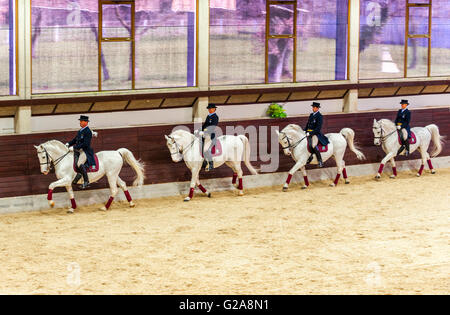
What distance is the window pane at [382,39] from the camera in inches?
914

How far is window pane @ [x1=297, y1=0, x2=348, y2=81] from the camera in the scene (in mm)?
22281

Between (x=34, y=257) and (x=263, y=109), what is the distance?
830cm

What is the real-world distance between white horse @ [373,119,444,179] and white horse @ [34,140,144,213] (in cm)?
597

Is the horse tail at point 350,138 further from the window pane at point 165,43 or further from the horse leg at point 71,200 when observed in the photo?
the horse leg at point 71,200

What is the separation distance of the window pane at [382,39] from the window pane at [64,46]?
7078 millimetres

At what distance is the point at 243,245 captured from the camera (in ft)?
52.5

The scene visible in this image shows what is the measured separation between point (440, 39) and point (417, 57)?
2.74ft

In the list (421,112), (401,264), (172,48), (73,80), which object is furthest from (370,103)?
(401,264)

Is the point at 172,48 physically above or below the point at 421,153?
above

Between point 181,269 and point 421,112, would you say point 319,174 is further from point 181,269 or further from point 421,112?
point 181,269

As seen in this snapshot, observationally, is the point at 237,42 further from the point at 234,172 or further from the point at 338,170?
the point at 338,170

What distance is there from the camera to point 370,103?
77.4 ft

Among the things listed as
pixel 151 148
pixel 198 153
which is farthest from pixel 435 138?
pixel 151 148
